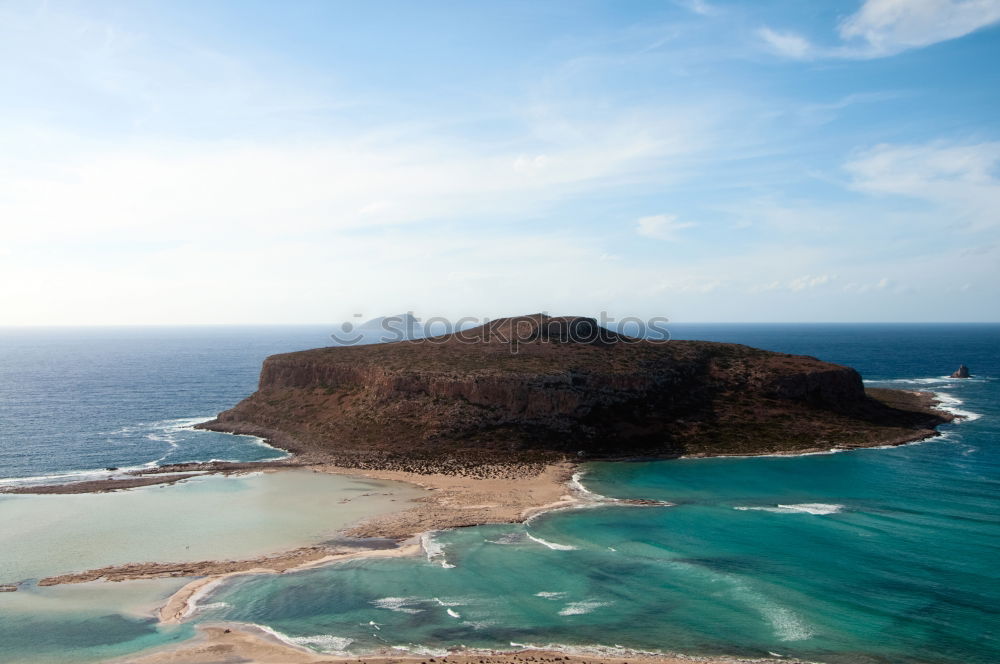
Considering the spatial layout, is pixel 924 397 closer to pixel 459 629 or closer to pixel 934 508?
pixel 934 508

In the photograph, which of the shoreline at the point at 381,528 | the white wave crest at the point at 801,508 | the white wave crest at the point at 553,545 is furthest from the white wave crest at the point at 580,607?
the white wave crest at the point at 801,508

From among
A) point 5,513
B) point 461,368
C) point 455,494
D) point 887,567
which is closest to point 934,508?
point 887,567

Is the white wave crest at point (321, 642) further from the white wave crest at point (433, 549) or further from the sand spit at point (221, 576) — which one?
the white wave crest at point (433, 549)

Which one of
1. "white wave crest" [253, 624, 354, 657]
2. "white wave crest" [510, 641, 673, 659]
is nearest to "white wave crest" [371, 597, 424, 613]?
"white wave crest" [253, 624, 354, 657]

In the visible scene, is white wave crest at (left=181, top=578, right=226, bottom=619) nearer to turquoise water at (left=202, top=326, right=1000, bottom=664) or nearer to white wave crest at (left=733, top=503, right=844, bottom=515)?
turquoise water at (left=202, top=326, right=1000, bottom=664)

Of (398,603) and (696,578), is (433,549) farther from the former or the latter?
(696,578)
